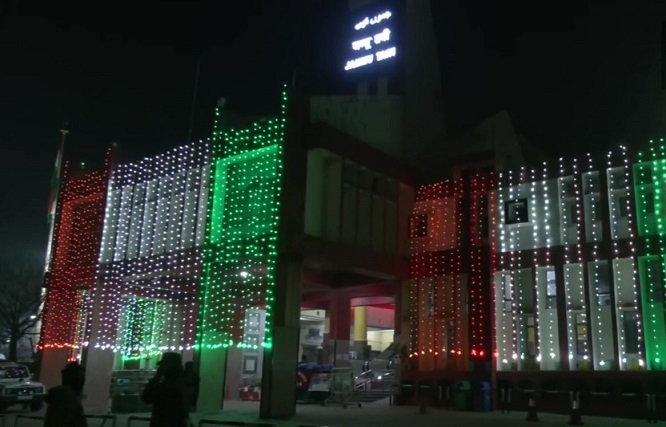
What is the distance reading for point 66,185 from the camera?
28.4m

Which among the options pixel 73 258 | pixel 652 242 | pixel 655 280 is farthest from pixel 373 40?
pixel 655 280

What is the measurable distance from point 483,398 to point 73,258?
18129mm

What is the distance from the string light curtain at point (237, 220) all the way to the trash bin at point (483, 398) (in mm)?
7389

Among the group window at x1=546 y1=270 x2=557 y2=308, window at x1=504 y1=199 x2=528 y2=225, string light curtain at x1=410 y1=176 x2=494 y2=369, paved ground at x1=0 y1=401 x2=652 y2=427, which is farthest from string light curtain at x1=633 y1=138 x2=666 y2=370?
string light curtain at x1=410 y1=176 x2=494 y2=369

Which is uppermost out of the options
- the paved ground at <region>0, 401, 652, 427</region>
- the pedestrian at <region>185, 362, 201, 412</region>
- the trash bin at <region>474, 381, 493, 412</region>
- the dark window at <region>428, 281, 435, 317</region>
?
the dark window at <region>428, 281, 435, 317</region>

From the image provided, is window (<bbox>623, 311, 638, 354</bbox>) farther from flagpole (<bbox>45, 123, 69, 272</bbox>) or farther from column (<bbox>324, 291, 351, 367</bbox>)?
flagpole (<bbox>45, 123, 69, 272</bbox>)

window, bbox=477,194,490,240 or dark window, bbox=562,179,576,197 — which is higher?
dark window, bbox=562,179,576,197

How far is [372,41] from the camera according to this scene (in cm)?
3412

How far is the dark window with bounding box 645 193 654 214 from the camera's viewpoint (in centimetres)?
1909

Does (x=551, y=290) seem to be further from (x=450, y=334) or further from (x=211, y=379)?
(x=211, y=379)

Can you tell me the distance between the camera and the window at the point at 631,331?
18.6 m

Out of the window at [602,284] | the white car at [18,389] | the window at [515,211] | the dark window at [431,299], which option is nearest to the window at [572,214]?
the window at [515,211]

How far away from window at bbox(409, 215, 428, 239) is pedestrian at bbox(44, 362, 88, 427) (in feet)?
61.2

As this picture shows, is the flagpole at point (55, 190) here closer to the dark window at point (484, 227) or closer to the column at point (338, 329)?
the column at point (338, 329)
